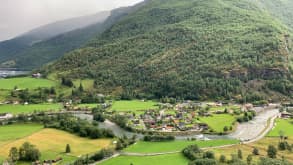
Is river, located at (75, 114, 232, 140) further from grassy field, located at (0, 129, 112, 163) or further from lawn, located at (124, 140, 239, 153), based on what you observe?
grassy field, located at (0, 129, 112, 163)

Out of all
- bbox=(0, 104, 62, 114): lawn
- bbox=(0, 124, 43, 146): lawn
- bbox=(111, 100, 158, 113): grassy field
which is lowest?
bbox=(111, 100, 158, 113): grassy field

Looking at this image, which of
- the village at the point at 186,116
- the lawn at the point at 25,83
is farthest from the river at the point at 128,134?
the lawn at the point at 25,83

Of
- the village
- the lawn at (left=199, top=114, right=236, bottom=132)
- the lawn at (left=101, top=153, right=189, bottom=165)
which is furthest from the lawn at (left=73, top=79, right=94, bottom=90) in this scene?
the lawn at (left=101, top=153, right=189, bottom=165)

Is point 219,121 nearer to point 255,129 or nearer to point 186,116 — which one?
point 186,116

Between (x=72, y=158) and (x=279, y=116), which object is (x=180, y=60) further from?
(x=72, y=158)

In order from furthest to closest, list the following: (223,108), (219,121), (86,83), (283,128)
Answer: (86,83) < (223,108) < (219,121) < (283,128)

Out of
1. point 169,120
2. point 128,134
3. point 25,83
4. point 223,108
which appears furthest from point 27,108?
point 223,108
